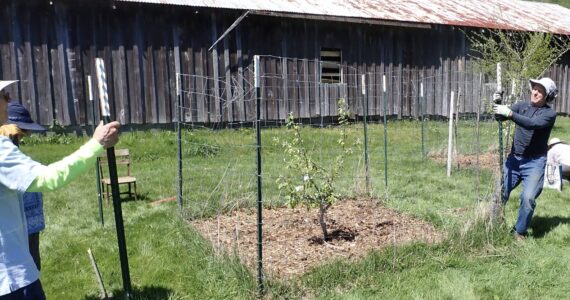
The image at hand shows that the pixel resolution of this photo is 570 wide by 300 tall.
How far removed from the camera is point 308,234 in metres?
5.60

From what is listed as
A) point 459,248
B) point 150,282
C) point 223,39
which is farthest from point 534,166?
point 223,39

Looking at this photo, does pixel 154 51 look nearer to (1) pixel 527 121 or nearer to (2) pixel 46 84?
(2) pixel 46 84

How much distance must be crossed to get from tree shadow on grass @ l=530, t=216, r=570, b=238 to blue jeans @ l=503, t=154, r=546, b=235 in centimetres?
37

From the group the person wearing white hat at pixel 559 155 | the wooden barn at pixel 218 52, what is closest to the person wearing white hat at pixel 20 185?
the wooden barn at pixel 218 52

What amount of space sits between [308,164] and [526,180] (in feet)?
8.12

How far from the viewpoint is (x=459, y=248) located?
17.1 ft

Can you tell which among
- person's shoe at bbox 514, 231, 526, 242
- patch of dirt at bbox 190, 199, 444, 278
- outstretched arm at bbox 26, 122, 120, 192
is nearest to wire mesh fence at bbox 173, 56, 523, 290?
patch of dirt at bbox 190, 199, 444, 278

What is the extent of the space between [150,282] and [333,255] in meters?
1.81

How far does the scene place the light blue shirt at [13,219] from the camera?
7.46ft

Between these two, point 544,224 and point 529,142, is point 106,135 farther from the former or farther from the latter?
point 544,224

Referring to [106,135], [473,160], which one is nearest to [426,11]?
[473,160]

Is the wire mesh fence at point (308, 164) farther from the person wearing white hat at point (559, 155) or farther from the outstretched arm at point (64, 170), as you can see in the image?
the outstretched arm at point (64, 170)

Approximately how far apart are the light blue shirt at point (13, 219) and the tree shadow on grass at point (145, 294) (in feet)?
5.91

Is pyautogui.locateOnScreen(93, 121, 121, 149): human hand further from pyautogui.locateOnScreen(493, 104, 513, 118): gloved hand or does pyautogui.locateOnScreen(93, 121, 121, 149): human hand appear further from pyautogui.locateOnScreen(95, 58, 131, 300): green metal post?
pyautogui.locateOnScreen(493, 104, 513, 118): gloved hand
